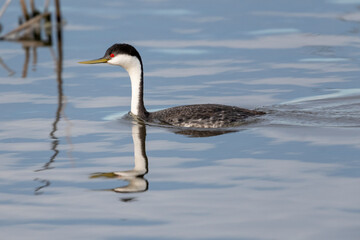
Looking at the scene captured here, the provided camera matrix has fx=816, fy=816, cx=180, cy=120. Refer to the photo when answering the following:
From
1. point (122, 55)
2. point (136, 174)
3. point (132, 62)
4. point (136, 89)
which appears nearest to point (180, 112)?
point (136, 89)

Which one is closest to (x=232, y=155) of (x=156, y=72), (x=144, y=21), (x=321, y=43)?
(x=156, y=72)

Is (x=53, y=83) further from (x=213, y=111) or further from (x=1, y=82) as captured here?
(x=213, y=111)

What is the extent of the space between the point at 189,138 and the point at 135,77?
1.96m

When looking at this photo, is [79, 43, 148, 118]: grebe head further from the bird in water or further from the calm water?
the calm water

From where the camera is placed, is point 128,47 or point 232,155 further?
point 128,47

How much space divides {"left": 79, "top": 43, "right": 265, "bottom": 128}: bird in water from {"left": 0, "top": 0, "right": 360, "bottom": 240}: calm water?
0.26 meters

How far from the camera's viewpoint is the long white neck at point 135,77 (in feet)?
43.8

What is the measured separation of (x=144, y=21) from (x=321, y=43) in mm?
5495

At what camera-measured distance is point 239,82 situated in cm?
1579

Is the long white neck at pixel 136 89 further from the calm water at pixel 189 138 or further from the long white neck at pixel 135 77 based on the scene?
the calm water at pixel 189 138

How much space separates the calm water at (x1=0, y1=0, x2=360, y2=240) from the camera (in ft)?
27.5

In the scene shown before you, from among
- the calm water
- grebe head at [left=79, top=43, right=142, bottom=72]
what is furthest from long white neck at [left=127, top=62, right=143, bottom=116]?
the calm water

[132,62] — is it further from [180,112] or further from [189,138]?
[189,138]

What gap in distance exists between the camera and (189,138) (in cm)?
1202
